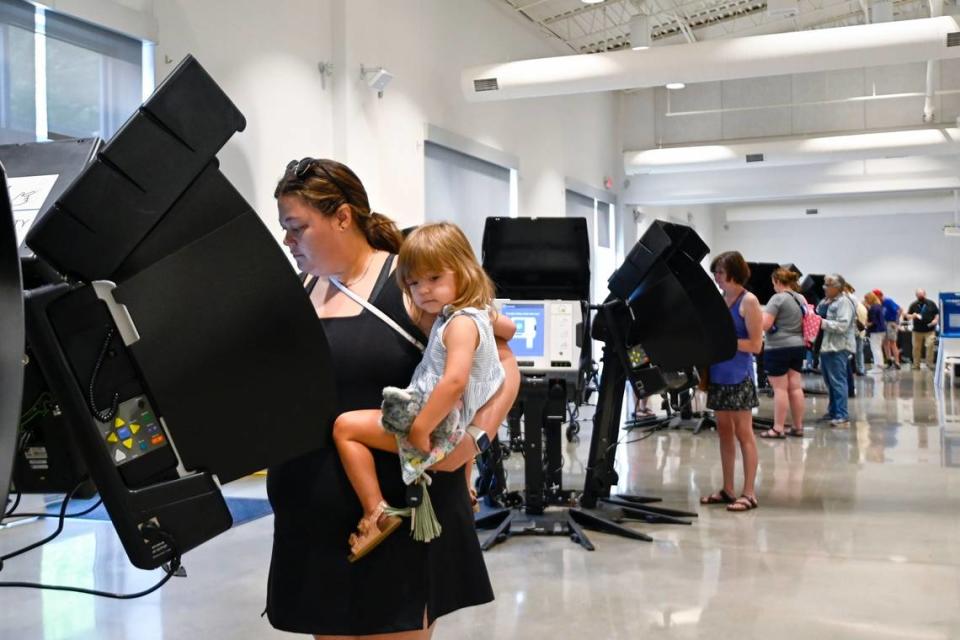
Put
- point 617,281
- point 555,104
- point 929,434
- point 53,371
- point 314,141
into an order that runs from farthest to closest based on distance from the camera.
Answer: point 555,104 → point 929,434 → point 314,141 → point 617,281 → point 53,371

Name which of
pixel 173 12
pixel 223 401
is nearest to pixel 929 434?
pixel 173 12

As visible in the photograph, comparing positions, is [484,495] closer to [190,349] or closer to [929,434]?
[190,349]

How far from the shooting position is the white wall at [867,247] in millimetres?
20250

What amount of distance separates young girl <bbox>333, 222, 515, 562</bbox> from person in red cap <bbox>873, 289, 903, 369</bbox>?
55.3 feet

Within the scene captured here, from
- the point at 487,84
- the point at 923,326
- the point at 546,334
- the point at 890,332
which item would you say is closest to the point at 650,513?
the point at 546,334

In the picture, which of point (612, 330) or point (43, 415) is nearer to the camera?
point (43, 415)

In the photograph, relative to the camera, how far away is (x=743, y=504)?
5258 mm

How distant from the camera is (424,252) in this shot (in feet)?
4.93

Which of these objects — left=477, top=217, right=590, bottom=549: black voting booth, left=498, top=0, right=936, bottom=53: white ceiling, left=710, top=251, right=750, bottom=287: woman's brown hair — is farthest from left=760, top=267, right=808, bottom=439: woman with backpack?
left=498, top=0, right=936, bottom=53: white ceiling

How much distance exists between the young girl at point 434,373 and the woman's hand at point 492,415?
0.7 inches

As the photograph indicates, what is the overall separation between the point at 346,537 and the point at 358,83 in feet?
22.4

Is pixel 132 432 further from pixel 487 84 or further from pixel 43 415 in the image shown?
pixel 487 84

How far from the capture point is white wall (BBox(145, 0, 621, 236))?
6.52 m

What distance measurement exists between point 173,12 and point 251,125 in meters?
0.94
